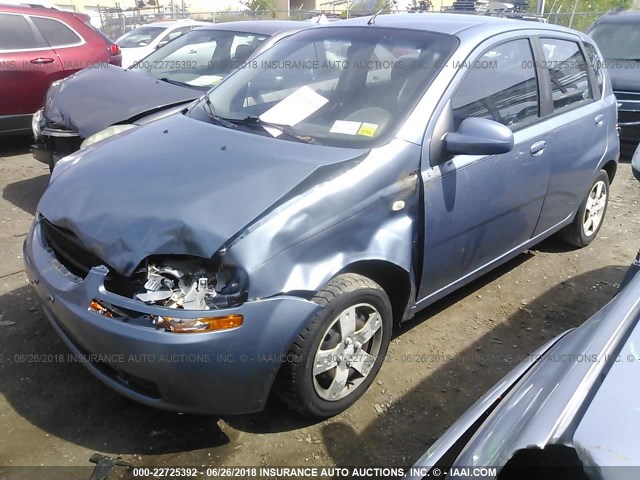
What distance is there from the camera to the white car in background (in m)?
10.2

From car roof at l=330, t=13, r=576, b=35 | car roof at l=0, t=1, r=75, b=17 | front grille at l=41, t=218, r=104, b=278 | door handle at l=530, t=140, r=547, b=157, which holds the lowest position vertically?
front grille at l=41, t=218, r=104, b=278

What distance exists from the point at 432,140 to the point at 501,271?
1878 millimetres

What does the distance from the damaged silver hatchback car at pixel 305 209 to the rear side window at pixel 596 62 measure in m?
0.71

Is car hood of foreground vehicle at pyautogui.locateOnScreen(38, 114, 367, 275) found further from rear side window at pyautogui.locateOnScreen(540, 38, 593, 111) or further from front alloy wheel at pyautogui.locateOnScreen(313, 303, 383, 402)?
rear side window at pyautogui.locateOnScreen(540, 38, 593, 111)

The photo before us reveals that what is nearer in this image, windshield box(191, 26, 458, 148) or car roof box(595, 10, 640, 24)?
windshield box(191, 26, 458, 148)

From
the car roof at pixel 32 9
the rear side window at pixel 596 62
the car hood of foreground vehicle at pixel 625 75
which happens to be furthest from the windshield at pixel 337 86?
the car hood of foreground vehicle at pixel 625 75

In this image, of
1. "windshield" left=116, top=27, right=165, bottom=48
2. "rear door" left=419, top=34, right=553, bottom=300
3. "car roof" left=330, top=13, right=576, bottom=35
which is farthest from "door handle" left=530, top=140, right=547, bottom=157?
"windshield" left=116, top=27, right=165, bottom=48

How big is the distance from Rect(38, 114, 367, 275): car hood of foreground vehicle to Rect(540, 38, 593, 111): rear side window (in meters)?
1.90

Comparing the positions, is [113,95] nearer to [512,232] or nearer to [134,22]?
[512,232]

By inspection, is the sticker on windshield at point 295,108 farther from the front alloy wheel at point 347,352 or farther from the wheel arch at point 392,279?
the front alloy wheel at point 347,352

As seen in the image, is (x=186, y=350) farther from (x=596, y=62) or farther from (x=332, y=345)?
(x=596, y=62)

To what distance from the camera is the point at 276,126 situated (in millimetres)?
3102

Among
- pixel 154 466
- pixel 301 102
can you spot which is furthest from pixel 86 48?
pixel 154 466

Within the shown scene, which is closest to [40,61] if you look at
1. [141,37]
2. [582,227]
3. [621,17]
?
[141,37]
